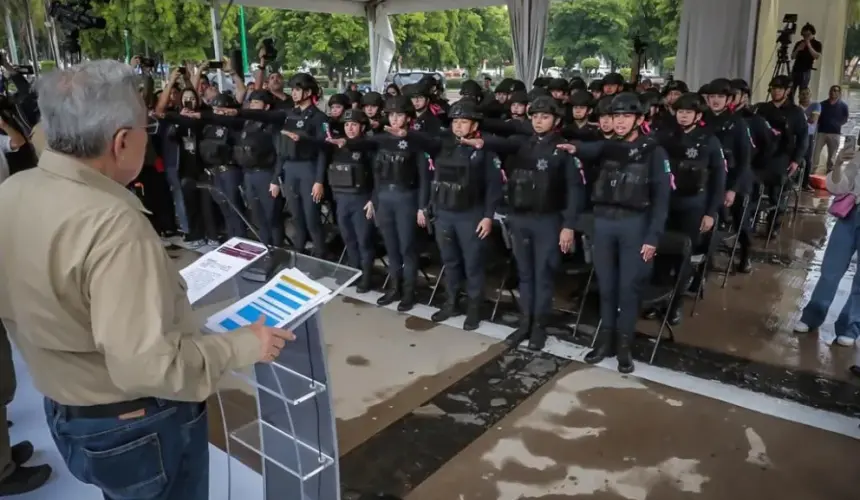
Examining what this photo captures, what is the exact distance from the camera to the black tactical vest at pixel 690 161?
5.23 m

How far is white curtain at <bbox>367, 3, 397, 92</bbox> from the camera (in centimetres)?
1345

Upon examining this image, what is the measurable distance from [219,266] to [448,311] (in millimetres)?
3428

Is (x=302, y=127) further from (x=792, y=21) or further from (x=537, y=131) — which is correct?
(x=792, y=21)

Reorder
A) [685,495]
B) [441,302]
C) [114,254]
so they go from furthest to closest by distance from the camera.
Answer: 1. [441,302]
2. [685,495]
3. [114,254]

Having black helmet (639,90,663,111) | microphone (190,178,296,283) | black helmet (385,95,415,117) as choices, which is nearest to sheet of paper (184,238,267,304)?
microphone (190,178,296,283)

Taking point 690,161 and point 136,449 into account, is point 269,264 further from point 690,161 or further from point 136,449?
point 690,161

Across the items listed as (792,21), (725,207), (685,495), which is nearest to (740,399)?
(685,495)

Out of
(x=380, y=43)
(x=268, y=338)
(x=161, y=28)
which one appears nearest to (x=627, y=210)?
(x=268, y=338)

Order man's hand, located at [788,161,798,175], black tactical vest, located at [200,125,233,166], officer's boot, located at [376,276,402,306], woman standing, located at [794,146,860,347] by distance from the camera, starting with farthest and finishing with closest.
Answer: man's hand, located at [788,161,798,175] → black tactical vest, located at [200,125,233,166] → officer's boot, located at [376,276,402,306] → woman standing, located at [794,146,860,347]

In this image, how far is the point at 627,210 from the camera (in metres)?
4.26

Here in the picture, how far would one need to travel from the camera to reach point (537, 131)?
4.62 meters

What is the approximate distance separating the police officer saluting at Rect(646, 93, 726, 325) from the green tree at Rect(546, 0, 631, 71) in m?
22.1

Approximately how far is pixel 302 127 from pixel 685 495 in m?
4.52

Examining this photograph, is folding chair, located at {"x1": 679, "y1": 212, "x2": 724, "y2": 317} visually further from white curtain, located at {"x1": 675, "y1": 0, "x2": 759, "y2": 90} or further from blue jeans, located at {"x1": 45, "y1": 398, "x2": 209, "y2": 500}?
white curtain, located at {"x1": 675, "y1": 0, "x2": 759, "y2": 90}
